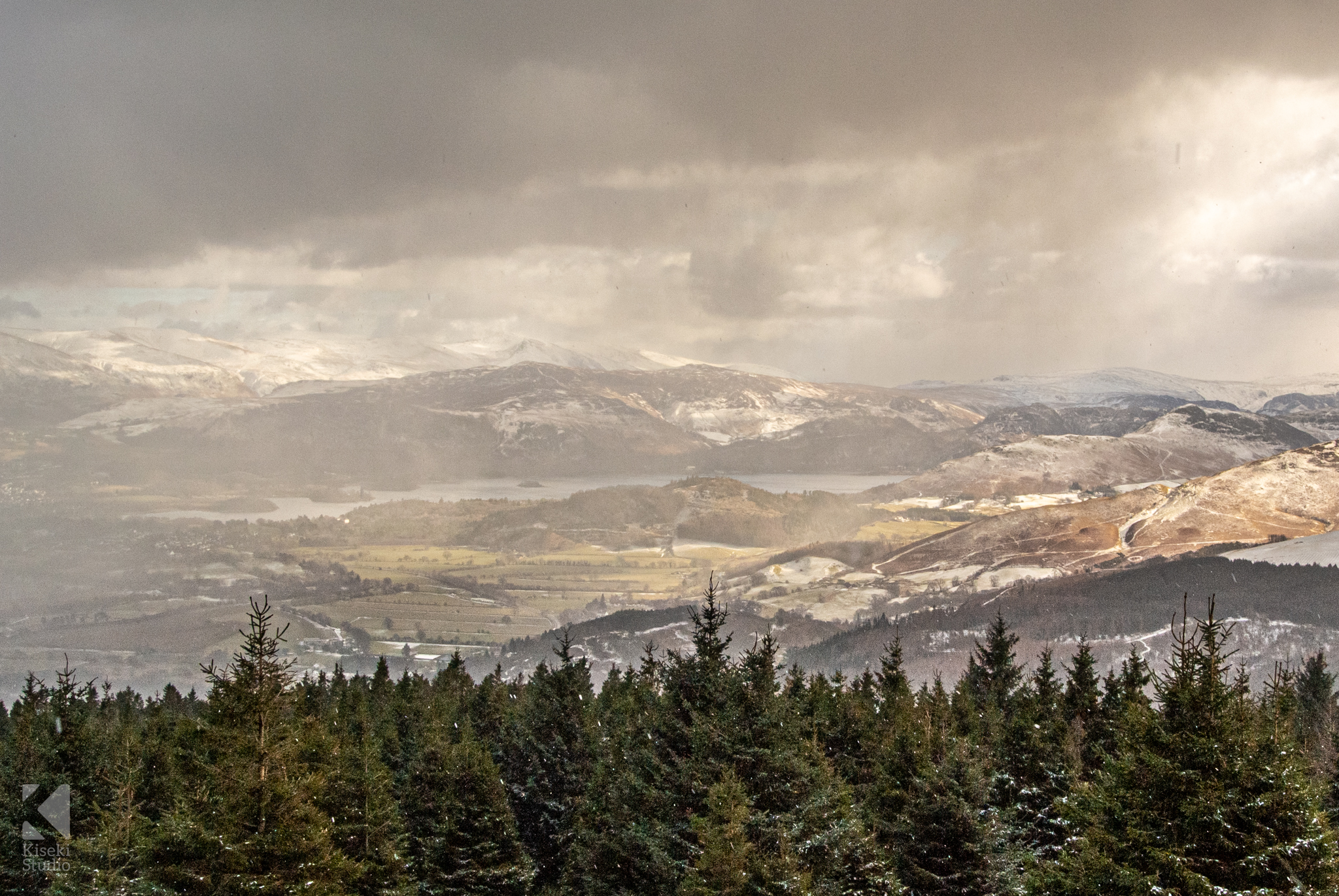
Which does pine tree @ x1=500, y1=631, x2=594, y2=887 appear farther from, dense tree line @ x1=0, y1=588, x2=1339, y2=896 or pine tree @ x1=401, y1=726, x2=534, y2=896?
pine tree @ x1=401, y1=726, x2=534, y2=896

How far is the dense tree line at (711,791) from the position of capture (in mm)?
23141

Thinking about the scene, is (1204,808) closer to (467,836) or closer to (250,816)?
(250,816)

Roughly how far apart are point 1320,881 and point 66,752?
5224 cm

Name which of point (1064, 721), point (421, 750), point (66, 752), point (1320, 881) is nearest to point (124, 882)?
point (421, 750)

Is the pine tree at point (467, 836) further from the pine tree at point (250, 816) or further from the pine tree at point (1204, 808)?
the pine tree at point (1204, 808)

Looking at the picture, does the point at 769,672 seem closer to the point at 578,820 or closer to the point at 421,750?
the point at 578,820

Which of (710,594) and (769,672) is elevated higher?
(710,594)

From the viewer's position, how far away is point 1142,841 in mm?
23156

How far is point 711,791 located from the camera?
30234 millimetres

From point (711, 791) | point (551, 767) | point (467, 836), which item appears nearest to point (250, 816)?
point (711, 791)

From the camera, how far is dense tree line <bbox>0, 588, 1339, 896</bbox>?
2314 cm

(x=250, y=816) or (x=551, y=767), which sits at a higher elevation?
(x=250, y=816)

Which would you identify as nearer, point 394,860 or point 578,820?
point 394,860

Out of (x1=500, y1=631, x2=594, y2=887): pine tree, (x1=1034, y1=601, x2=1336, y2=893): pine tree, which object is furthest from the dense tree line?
(x1=500, y1=631, x2=594, y2=887): pine tree
